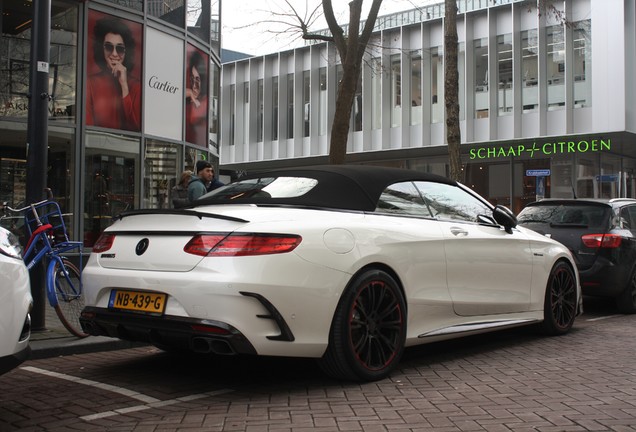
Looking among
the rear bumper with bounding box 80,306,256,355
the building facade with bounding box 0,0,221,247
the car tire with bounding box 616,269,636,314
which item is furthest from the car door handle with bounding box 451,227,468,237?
the building facade with bounding box 0,0,221,247

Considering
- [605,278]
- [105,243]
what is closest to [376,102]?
[605,278]

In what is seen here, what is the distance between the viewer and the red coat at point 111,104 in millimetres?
11578

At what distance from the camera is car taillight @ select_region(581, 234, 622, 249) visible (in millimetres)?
8289

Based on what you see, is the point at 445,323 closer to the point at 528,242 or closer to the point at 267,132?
the point at 528,242

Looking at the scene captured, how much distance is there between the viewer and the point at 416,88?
31734mm

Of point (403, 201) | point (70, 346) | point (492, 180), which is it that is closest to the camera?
point (403, 201)

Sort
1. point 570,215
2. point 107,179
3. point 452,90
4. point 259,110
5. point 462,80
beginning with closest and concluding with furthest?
point 570,215 → point 107,179 → point 452,90 → point 462,80 → point 259,110

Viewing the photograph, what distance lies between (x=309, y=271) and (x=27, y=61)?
8.98m

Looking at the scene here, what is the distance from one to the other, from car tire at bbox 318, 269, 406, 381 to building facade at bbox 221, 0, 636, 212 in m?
20.3

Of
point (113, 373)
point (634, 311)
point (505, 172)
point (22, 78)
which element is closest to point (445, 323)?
point (113, 373)

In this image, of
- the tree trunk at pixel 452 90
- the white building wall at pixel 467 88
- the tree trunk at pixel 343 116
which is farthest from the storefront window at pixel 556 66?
the tree trunk at pixel 343 116

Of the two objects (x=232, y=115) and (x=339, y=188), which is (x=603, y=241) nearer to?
(x=339, y=188)

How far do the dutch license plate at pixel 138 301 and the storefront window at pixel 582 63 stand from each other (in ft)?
85.3

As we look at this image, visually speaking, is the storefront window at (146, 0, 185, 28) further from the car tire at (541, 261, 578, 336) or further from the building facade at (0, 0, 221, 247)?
the car tire at (541, 261, 578, 336)
